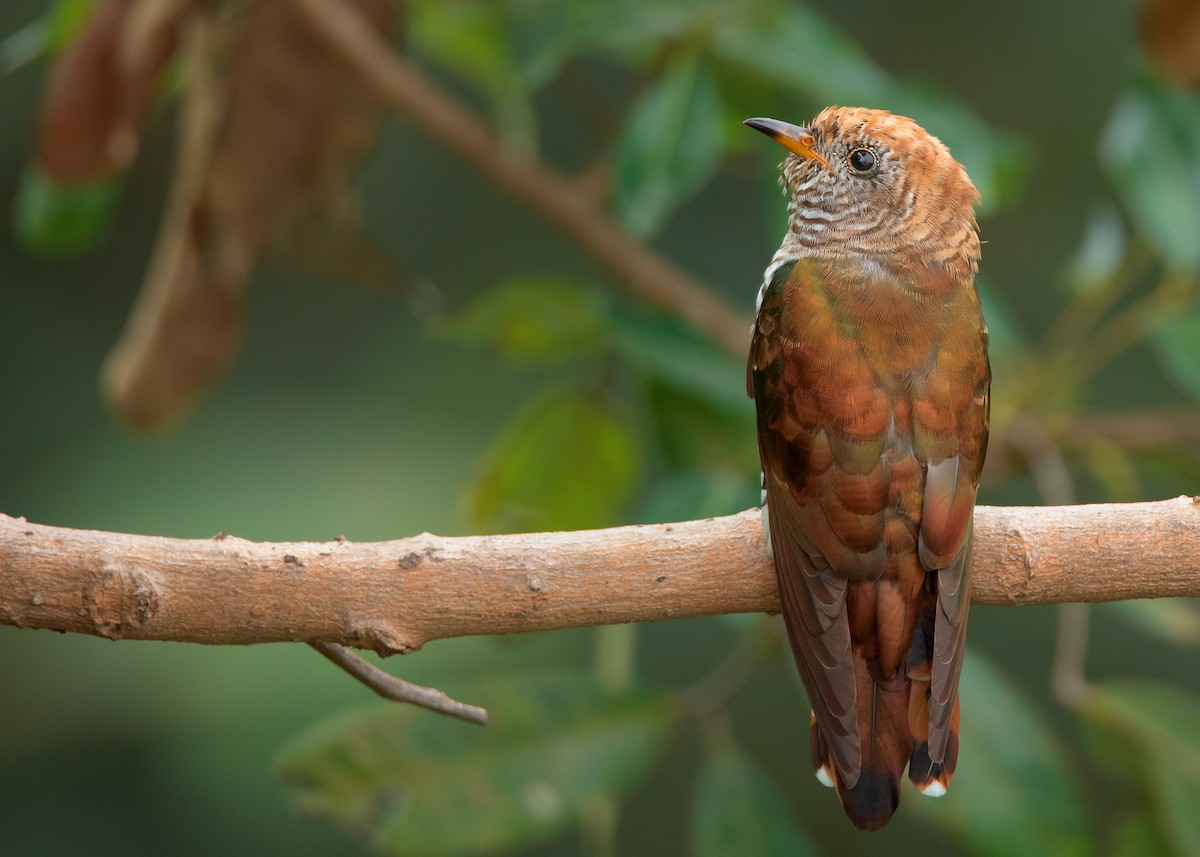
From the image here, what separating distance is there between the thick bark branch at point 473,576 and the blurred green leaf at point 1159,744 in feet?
3.11

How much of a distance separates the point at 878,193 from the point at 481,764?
4.50ft

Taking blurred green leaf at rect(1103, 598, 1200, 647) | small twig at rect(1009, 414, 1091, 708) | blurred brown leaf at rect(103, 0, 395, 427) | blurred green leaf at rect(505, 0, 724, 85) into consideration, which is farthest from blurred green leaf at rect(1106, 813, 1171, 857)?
blurred brown leaf at rect(103, 0, 395, 427)

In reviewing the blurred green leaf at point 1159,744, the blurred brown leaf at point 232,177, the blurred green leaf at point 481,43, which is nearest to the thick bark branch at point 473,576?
the blurred green leaf at point 1159,744

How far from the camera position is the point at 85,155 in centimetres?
313

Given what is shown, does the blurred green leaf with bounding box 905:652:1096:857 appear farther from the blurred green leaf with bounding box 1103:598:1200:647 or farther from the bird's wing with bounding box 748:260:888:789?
the bird's wing with bounding box 748:260:888:789

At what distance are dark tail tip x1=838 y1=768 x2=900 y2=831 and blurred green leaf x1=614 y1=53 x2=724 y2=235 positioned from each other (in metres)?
1.22

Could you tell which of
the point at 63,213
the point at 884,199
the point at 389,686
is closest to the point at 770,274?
the point at 884,199

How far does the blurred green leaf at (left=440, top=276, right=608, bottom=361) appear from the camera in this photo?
3264 mm

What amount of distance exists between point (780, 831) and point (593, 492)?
88 cm

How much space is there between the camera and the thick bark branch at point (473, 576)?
1.88 metres

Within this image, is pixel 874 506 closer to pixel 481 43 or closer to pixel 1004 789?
pixel 1004 789

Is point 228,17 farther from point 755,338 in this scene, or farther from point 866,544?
point 866,544

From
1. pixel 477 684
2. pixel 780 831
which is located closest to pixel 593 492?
pixel 477 684

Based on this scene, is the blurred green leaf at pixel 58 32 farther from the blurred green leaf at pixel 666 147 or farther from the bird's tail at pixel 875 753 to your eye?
the bird's tail at pixel 875 753
